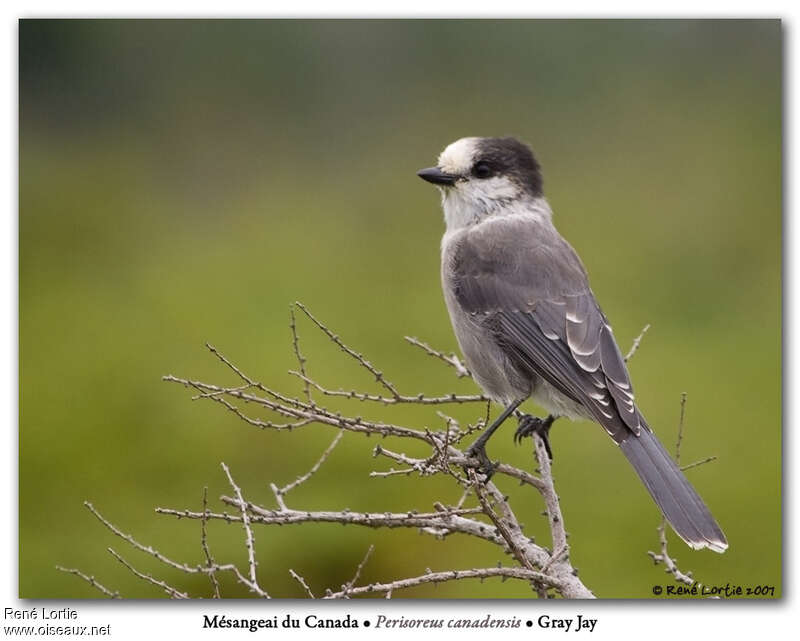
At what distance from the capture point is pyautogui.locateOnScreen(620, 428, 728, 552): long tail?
305cm

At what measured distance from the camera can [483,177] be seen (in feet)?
12.2

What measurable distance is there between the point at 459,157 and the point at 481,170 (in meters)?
0.08

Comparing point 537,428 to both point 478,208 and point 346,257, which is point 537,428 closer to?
point 478,208

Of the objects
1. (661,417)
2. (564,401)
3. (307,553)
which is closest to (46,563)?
(307,553)

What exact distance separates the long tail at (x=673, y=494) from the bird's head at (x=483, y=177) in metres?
0.95

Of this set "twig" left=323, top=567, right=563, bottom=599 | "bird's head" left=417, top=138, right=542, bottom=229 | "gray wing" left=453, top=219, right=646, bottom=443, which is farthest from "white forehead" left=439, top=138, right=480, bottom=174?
"twig" left=323, top=567, right=563, bottom=599

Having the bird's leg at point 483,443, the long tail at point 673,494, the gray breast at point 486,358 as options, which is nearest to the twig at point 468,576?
the long tail at point 673,494

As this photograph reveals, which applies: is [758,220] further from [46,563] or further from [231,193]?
→ [46,563]

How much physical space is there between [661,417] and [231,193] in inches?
69.9

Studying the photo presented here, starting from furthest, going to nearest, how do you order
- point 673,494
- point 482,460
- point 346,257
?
point 346,257
point 482,460
point 673,494

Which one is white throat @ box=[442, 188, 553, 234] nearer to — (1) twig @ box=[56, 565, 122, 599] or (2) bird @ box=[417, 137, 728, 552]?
(2) bird @ box=[417, 137, 728, 552]

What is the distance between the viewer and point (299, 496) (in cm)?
405

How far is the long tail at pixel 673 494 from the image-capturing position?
305 cm

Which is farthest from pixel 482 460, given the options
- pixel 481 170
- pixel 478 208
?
pixel 481 170
